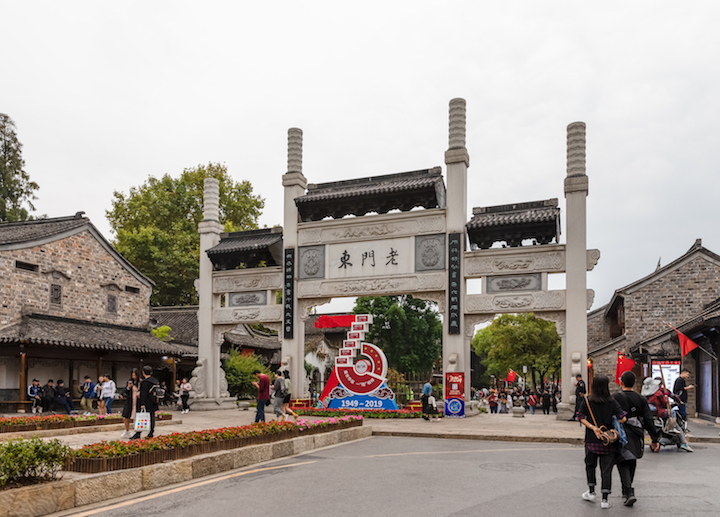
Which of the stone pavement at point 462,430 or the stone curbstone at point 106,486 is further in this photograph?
the stone pavement at point 462,430

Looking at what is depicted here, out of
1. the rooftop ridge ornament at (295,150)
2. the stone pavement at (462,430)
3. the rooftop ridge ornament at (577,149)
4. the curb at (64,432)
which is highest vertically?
the rooftop ridge ornament at (295,150)

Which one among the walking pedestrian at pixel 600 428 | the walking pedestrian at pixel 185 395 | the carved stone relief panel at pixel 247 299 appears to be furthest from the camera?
the carved stone relief panel at pixel 247 299

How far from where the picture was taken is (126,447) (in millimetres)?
8961

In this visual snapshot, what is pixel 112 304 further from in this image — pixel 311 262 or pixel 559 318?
pixel 559 318

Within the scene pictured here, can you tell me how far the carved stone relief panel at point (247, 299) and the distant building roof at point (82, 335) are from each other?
13.8 feet

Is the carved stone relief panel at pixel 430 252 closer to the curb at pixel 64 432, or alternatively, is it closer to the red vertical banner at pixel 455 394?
the red vertical banner at pixel 455 394

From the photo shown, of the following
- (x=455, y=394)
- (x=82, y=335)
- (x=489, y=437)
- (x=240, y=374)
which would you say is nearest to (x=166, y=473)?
(x=489, y=437)

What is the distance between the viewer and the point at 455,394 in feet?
70.9

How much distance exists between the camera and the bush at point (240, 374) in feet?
112

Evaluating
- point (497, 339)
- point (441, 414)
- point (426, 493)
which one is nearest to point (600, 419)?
point (426, 493)

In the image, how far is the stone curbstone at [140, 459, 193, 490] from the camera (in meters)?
8.60

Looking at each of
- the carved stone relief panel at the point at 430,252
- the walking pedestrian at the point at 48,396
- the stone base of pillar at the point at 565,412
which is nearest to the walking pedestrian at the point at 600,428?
the stone base of pillar at the point at 565,412

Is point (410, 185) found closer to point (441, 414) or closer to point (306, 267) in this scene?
point (306, 267)

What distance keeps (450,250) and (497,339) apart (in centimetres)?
2288
